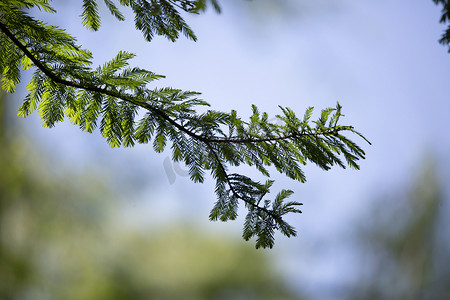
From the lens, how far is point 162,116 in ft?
4.34

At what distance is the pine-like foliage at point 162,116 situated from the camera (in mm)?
1248

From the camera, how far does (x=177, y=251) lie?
29.7 feet

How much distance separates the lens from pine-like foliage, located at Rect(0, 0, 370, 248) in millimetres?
1248

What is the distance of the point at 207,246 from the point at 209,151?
8.23m

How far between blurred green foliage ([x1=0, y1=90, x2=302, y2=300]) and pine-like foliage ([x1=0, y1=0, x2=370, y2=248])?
248 inches

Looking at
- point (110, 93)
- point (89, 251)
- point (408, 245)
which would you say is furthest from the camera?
point (408, 245)

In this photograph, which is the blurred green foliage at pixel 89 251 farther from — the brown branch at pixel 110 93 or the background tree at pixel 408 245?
the brown branch at pixel 110 93

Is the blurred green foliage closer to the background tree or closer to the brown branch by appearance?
the background tree

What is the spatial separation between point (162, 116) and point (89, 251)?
24.8 ft

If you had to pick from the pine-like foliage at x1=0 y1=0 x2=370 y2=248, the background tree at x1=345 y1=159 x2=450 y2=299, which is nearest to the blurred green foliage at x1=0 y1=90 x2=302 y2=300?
the background tree at x1=345 y1=159 x2=450 y2=299

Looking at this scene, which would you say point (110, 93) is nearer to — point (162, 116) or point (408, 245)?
point (162, 116)

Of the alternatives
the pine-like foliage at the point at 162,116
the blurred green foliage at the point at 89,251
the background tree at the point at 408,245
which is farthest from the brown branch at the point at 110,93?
the background tree at the point at 408,245

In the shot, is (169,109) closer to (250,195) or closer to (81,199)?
(250,195)

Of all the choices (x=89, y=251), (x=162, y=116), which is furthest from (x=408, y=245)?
(x=162, y=116)
